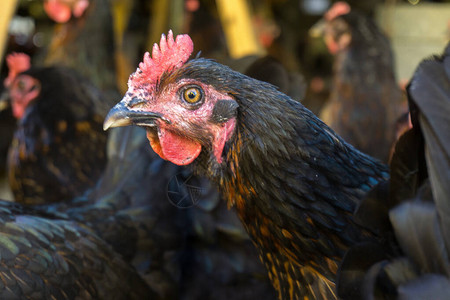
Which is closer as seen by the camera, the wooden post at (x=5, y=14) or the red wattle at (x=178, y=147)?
the red wattle at (x=178, y=147)

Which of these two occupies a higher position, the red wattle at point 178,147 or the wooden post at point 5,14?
the wooden post at point 5,14

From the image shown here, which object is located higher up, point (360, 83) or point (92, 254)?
point (360, 83)

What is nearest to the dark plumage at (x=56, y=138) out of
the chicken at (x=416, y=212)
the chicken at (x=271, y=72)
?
the chicken at (x=271, y=72)

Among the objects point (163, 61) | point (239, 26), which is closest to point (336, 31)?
point (239, 26)

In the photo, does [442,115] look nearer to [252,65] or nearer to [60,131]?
[252,65]

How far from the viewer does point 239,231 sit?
2.23m

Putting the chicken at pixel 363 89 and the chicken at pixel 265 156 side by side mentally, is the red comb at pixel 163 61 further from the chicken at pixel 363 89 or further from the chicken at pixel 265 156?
the chicken at pixel 363 89

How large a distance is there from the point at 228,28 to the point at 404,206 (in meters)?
3.31

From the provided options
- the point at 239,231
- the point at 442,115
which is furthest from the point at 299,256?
the point at 239,231

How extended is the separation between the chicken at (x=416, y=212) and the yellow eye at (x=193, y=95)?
19.9 inches

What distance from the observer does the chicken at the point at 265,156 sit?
1.24 m

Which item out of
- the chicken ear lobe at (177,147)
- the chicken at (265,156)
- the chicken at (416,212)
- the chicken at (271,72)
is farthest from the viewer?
the chicken at (271,72)

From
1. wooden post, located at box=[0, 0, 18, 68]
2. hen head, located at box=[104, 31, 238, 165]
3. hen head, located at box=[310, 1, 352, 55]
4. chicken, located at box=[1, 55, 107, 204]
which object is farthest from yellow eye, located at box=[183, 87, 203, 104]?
hen head, located at box=[310, 1, 352, 55]

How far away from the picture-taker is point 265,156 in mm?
1244
